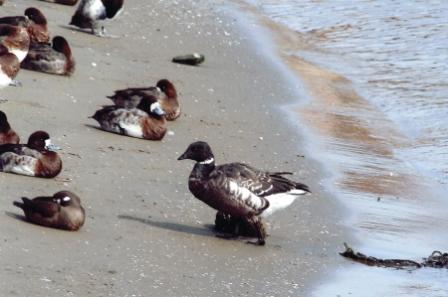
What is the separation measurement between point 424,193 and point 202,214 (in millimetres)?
2728

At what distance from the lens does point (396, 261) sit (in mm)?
9477

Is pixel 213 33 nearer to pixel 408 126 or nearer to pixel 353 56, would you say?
pixel 353 56

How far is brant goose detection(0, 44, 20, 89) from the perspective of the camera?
12680mm

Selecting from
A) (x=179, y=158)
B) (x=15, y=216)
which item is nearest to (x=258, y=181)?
(x=179, y=158)

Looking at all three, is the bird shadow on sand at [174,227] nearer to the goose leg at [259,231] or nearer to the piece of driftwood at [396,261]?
the goose leg at [259,231]

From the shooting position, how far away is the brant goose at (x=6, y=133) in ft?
34.6

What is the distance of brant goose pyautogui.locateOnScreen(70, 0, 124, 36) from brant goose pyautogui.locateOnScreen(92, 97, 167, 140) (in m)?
5.37

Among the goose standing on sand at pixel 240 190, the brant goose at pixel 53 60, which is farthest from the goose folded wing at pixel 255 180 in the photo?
the brant goose at pixel 53 60

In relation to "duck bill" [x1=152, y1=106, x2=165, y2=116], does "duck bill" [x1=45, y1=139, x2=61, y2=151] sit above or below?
below

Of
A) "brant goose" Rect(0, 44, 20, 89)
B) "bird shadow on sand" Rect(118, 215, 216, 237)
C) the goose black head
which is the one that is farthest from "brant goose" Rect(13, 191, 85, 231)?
"brant goose" Rect(0, 44, 20, 89)

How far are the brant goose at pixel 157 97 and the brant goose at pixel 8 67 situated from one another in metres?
0.97

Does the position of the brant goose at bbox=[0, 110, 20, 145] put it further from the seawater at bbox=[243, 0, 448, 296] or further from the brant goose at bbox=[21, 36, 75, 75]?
the brant goose at bbox=[21, 36, 75, 75]

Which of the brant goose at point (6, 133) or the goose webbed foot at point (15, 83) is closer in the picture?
the brant goose at point (6, 133)

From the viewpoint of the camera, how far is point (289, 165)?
12.3 m
